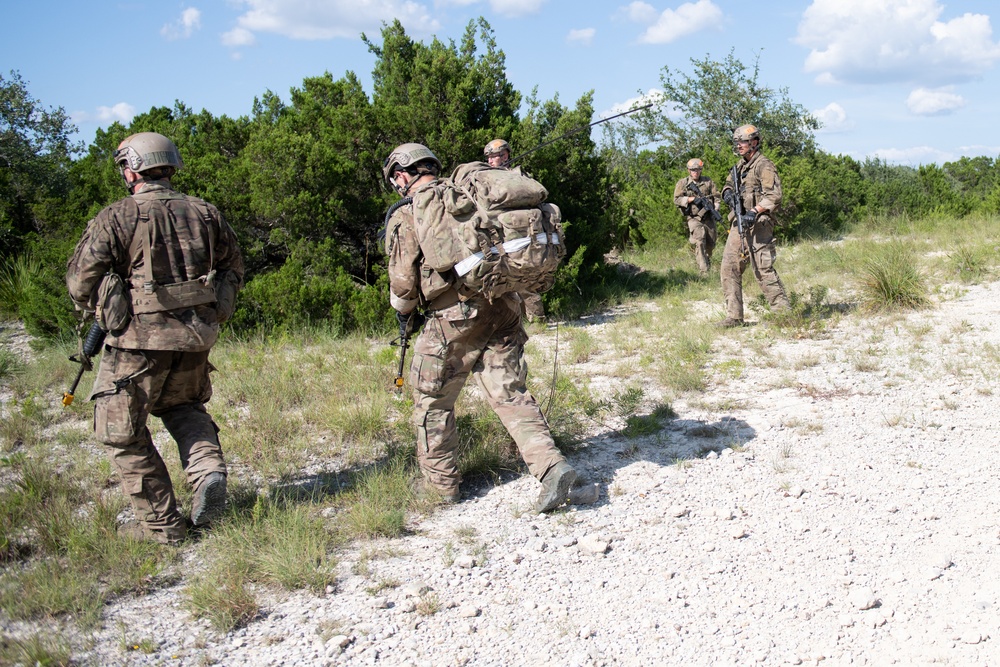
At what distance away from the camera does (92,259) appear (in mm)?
3770

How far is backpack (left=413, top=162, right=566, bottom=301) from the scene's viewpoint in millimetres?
3873

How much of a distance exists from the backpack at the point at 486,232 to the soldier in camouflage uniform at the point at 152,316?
114 centimetres

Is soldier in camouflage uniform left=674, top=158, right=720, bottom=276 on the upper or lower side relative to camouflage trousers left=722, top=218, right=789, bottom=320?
upper

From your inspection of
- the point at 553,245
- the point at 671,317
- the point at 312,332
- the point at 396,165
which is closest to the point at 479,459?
the point at 553,245

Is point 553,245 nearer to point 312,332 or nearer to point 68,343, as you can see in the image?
point 312,332

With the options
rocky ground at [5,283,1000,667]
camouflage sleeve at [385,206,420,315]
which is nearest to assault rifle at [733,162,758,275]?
rocky ground at [5,283,1000,667]

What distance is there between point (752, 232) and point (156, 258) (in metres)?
5.78

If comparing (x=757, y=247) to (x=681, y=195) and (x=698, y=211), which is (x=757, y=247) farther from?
(x=681, y=195)

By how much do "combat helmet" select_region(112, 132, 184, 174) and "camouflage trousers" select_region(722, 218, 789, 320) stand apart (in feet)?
18.2

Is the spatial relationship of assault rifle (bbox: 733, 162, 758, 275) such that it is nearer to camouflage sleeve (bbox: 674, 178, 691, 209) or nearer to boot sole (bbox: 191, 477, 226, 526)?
camouflage sleeve (bbox: 674, 178, 691, 209)

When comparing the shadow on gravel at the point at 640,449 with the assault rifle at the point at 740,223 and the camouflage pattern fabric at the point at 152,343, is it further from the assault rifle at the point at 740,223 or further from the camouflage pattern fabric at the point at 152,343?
the assault rifle at the point at 740,223

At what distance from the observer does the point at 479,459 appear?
476 cm

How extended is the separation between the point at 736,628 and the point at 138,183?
11.1ft

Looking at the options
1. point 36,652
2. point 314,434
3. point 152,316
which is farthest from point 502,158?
point 36,652
